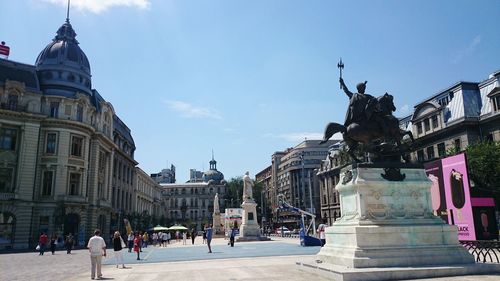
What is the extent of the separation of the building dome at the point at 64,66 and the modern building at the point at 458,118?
44.7 metres

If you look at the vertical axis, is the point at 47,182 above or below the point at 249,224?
above

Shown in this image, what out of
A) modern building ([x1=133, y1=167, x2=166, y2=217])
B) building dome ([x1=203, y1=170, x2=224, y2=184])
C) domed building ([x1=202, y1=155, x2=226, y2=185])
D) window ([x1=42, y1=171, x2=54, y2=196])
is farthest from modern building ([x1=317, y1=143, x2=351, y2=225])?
building dome ([x1=203, y1=170, x2=224, y2=184])

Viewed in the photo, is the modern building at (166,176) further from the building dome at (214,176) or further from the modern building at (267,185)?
the modern building at (267,185)

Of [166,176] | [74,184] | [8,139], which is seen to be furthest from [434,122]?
[166,176]

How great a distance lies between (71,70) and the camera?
50812 mm

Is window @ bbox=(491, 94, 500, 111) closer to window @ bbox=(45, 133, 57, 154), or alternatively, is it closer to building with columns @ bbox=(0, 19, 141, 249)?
building with columns @ bbox=(0, 19, 141, 249)

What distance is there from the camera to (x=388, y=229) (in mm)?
11773

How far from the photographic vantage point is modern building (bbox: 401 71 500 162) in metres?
41.9

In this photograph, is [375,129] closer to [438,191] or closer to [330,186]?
[438,191]

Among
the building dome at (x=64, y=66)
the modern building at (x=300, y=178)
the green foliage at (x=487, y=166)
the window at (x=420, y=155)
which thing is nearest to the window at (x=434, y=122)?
the window at (x=420, y=155)

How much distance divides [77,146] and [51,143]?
10.4ft

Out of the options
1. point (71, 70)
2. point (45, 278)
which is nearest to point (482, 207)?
point (45, 278)

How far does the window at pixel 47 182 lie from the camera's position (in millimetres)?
44781

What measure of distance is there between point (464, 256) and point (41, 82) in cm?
5020
